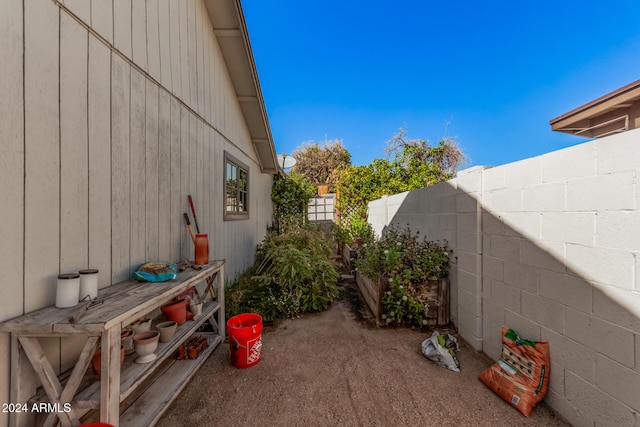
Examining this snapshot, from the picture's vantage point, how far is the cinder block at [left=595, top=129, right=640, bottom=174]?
1.41m

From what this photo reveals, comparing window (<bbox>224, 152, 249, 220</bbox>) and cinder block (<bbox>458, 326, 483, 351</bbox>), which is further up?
window (<bbox>224, 152, 249, 220</bbox>)

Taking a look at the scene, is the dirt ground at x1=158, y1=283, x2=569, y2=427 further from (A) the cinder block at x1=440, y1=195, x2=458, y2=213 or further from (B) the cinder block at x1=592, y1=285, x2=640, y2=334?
(A) the cinder block at x1=440, y1=195, x2=458, y2=213

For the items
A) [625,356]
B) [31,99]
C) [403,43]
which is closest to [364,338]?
[625,356]

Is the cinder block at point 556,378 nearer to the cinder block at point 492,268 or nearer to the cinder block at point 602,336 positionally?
the cinder block at point 602,336

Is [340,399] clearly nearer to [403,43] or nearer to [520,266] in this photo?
[520,266]

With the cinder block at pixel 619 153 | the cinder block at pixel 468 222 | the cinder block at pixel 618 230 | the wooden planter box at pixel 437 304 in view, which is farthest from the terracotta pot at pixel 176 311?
the cinder block at pixel 619 153

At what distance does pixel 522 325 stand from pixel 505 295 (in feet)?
0.92

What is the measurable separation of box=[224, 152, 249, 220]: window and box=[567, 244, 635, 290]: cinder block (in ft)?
13.4

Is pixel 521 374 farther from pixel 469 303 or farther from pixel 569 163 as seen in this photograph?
pixel 569 163

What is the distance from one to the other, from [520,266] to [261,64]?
186 inches

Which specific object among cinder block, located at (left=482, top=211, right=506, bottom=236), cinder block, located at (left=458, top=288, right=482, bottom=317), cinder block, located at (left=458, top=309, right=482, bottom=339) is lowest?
cinder block, located at (left=458, top=309, right=482, bottom=339)

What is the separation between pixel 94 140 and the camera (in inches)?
72.2

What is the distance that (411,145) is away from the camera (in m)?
9.30

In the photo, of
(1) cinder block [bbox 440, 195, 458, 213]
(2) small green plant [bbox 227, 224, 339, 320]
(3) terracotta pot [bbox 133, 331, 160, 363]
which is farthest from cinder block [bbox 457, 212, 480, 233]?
(3) terracotta pot [bbox 133, 331, 160, 363]
